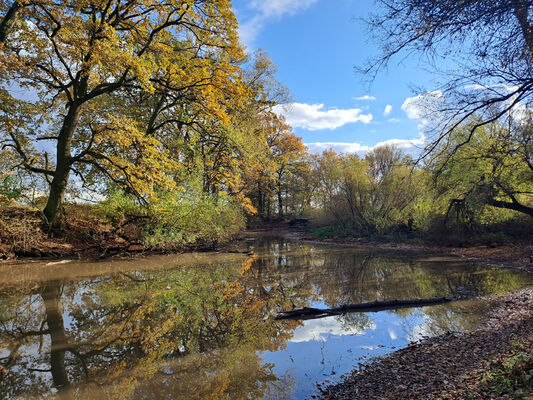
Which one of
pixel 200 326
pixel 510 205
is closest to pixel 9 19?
pixel 200 326

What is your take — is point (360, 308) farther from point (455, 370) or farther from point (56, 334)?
point (56, 334)

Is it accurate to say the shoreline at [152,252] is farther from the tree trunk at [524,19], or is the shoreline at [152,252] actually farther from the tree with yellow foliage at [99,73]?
the tree trunk at [524,19]

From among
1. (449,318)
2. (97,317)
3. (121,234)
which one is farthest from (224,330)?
(121,234)

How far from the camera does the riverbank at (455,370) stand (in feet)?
9.76

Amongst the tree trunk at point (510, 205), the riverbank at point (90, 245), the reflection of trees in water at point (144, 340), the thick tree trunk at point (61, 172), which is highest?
the thick tree trunk at point (61, 172)

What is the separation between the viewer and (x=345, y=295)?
795 cm

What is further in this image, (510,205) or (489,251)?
(489,251)

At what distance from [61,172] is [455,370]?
1457 cm

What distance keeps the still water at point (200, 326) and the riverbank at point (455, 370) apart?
0.39 m

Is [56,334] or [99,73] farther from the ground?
[99,73]

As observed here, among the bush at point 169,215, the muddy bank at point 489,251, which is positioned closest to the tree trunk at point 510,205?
the muddy bank at point 489,251

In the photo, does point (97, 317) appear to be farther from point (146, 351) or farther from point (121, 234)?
point (121, 234)

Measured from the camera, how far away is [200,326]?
5.61m

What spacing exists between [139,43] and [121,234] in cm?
886
